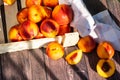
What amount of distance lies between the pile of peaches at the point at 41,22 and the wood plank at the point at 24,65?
0.08 meters

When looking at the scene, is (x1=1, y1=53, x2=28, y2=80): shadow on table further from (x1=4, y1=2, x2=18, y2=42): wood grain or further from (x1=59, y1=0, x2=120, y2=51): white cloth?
(x1=59, y1=0, x2=120, y2=51): white cloth

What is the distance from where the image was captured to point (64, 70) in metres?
1.30

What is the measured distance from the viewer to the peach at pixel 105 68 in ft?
4.18

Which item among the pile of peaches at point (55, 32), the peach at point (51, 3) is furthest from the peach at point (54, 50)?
the peach at point (51, 3)

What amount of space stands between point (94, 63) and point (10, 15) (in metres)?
0.51

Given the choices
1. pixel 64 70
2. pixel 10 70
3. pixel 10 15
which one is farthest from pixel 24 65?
pixel 10 15

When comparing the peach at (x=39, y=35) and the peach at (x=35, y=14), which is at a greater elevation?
the peach at (x=35, y=14)

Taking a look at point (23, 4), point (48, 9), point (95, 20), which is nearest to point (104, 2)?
point (95, 20)

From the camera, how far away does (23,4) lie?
1474 mm

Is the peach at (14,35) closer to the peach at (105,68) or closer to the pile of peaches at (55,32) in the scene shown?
the pile of peaches at (55,32)

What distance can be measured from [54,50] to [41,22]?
0.57 feet

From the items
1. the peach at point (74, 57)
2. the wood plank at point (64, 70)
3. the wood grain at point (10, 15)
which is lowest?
the wood plank at point (64, 70)

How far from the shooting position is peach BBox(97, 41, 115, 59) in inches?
51.2

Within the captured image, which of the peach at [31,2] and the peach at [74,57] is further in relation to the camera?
the peach at [31,2]
